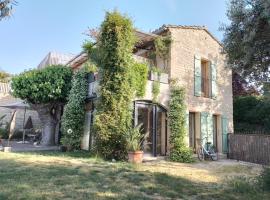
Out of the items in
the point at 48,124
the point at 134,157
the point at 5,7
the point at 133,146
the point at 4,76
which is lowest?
the point at 134,157

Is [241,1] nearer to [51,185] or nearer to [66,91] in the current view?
[51,185]

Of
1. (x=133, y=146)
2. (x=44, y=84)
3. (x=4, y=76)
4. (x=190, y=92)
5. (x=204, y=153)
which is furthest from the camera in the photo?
(x=4, y=76)

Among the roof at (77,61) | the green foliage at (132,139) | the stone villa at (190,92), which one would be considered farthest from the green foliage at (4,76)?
the green foliage at (132,139)

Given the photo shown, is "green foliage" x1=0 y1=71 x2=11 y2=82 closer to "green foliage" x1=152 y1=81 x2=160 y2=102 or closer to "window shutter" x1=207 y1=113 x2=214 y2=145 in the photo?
"green foliage" x1=152 y1=81 x2=160 y2=102

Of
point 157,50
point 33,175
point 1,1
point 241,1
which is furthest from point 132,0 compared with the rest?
point 1,1

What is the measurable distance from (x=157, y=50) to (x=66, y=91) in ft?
18.5

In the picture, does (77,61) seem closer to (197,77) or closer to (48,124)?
(48,124)

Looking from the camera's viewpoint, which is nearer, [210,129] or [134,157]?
[134,157]

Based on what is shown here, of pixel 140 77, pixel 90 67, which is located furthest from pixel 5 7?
pixel 90 67

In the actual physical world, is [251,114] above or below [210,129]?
above

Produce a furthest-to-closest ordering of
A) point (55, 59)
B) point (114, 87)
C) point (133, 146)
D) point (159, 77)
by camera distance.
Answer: point (55, 59), point (159, 77), point (114, 87), point (133, 146)

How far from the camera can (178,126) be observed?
13609mm

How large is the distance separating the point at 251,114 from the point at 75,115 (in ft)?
42.2

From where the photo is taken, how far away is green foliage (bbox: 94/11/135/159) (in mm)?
11773
